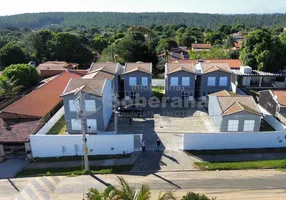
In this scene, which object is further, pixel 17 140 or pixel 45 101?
pixel 45 101

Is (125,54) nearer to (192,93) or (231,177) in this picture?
(192,93)

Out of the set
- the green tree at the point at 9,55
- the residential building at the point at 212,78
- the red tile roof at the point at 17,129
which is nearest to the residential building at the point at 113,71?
the red tile roof at the point at 17,129

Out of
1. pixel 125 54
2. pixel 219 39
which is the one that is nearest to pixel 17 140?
pixel 125 54

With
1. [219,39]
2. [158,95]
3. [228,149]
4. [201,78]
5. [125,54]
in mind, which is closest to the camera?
[228,149]

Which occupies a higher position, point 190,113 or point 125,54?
point 125,54

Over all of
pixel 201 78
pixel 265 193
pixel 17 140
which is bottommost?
pixel 265 193
